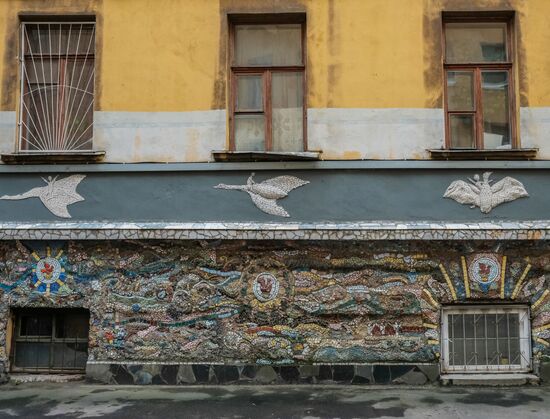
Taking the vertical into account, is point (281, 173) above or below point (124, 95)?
below

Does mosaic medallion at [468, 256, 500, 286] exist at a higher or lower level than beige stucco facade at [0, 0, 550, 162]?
lower

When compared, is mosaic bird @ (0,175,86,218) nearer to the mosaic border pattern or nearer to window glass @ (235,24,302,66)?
the mosaic border pattern

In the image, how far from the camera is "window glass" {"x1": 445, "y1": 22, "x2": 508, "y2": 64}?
24.6 feet

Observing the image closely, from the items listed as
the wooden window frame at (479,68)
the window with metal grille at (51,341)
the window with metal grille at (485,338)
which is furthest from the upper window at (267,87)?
the window with metal grille at (51,341)

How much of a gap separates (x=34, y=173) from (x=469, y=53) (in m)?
5.69

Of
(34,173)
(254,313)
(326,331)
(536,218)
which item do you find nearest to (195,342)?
(254,313)

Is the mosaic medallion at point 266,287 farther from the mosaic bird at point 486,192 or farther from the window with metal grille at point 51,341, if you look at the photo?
the mosaic bird at point 486,192

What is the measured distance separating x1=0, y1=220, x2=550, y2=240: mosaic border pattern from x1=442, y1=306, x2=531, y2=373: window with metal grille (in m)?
0.99

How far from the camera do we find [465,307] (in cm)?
716

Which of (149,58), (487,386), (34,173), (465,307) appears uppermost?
(149,58)

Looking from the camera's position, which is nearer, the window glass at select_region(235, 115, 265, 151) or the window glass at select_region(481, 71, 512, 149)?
the window glass at select_region(481, 71, 512, 149)

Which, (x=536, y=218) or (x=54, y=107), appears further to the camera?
(x=54, y=107)

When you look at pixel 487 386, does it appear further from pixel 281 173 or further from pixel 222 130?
pixel 222 130

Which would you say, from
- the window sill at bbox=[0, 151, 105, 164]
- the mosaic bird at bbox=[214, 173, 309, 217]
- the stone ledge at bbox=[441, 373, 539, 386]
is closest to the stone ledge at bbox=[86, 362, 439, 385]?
the stone ledge at bbox=[441, 373, 539, 386]
